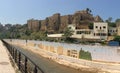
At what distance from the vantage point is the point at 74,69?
29.6 metres

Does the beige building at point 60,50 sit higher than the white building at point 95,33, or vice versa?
the white building at point 95,33

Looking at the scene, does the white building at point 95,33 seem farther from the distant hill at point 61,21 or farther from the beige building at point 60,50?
the beige building at point 60,50

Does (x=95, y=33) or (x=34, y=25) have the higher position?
(x=34, y=25)

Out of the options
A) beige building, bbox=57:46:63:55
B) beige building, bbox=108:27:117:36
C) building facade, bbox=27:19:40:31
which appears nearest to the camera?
beige building, bbox=57:46:63:55

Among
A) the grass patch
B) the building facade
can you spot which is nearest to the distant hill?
the building facade

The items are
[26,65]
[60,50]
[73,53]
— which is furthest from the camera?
[60,50]

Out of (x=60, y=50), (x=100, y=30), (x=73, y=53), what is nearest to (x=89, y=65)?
(x=73, y=53)

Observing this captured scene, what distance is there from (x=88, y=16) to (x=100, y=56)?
9349cm

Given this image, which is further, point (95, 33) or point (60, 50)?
point (95, 33)

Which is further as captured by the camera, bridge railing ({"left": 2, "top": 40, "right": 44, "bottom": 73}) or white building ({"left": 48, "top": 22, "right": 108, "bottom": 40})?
white building ({"left": 48, "top": 22, "right": 108, "bottom": 40})

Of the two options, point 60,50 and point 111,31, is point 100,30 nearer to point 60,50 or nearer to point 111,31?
point 111,31

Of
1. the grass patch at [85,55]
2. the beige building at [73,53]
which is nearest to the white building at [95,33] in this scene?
the beige building at [73,53]

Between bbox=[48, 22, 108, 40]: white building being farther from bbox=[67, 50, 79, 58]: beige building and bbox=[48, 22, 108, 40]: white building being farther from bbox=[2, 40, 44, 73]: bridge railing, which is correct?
bbox=[2, 40, 44, 73]: bridge railing

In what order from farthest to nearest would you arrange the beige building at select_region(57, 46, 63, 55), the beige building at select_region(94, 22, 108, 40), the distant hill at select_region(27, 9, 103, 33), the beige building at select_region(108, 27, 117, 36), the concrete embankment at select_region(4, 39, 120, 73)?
the distant hill at select_region(27, 9, 103, 33)
the beige building at select_region(108, 27, 117, 36)
the beige building at select_region(94, 22, 108, 40)
the beige building at select_region(57, 46, 63, 55)
the concrete embankment at select_region(4, 39, 120, 73)
